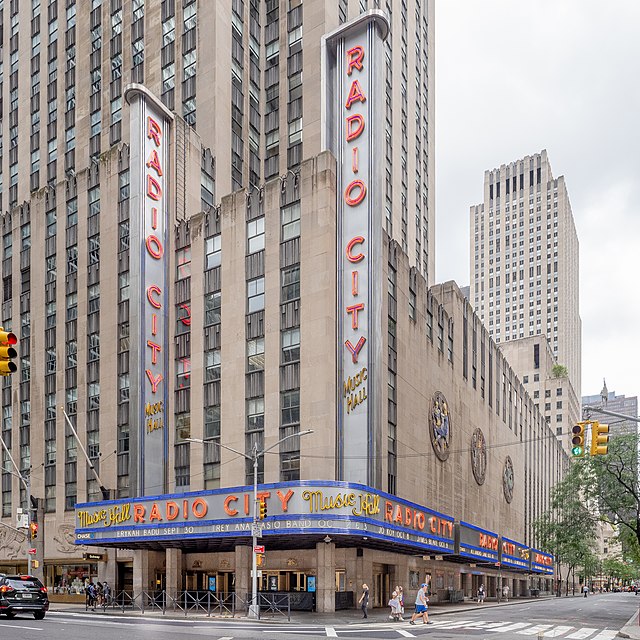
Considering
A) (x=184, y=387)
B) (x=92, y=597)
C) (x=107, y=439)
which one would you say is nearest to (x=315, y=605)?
(x=92, y=597)

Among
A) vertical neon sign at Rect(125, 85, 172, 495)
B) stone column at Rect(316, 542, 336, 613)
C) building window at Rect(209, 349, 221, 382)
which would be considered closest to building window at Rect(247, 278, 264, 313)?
building window at Rect(209, 349, 221, 382)

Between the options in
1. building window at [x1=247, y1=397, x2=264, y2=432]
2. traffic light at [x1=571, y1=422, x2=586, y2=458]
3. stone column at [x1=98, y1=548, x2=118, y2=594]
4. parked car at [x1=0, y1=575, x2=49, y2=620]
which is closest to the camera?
traffic light at [x1=571, y1=422, x2=586, y2=458]

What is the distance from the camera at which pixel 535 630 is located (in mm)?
33406

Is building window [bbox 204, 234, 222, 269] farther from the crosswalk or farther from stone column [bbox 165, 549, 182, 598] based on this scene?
the crosswalk

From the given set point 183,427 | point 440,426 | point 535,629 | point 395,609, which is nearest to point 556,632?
Answer: point 535,629

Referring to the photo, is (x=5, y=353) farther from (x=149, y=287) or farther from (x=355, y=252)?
(x=149, y=287)

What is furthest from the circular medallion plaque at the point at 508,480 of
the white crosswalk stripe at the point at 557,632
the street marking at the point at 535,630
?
the white crosswalk stripe at the point at 557,632

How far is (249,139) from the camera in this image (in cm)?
6956

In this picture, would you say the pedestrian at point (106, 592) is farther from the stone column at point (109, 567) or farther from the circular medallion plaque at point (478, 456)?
the circular medallion plaque at point (478, 456)

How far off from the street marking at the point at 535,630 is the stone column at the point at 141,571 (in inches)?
1072

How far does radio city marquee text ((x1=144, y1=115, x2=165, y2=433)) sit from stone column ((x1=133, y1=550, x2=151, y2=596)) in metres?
8.21

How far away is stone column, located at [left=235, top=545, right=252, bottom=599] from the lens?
46.8 meters

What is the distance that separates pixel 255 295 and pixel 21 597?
2494 cm

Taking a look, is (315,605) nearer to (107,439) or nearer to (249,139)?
(107,439)
